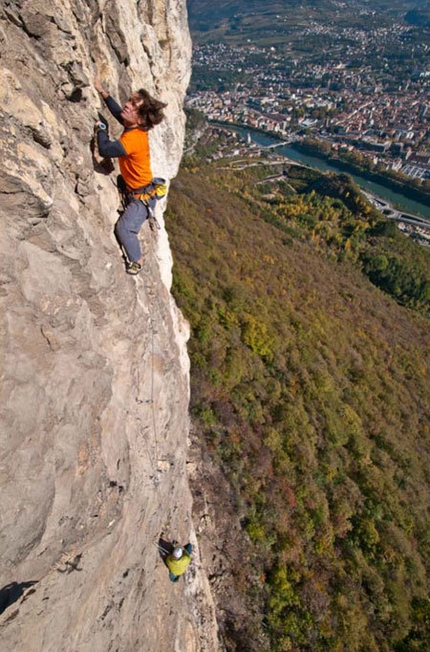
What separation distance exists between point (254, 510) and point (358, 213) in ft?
222

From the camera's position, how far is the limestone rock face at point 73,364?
380cm

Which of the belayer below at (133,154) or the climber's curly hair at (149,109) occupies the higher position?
the climber's curly hair at (149,109)

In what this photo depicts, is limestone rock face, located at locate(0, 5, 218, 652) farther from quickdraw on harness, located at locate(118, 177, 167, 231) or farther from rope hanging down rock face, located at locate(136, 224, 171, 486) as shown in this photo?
quickdraw on harness, located at locate(118, 177, 167, 231)

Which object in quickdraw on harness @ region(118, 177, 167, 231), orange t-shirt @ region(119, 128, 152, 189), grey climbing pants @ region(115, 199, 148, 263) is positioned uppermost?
orange t-shirt @ region(119, 128, 152, 189)

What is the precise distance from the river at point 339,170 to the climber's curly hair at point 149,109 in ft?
284

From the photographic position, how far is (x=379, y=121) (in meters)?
127

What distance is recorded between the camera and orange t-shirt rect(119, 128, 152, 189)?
4.96m

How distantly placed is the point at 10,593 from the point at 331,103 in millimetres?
173102

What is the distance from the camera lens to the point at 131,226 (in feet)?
19.1

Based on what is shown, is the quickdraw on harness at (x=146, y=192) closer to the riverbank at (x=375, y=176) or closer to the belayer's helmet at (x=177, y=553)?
the belayer's helmet at (x=177, y=553)

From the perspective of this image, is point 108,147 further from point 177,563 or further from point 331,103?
point 331,103

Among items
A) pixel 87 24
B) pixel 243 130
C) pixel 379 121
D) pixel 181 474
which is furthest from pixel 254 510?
pixel 379 121

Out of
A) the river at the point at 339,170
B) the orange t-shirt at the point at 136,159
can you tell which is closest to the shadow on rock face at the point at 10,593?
the orange t-shirt at the point at 136,159

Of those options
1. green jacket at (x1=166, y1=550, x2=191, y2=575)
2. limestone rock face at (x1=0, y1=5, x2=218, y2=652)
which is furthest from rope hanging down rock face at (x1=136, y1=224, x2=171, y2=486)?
green jacket at (x1=166, y1=550, x2=191, y2=575)
